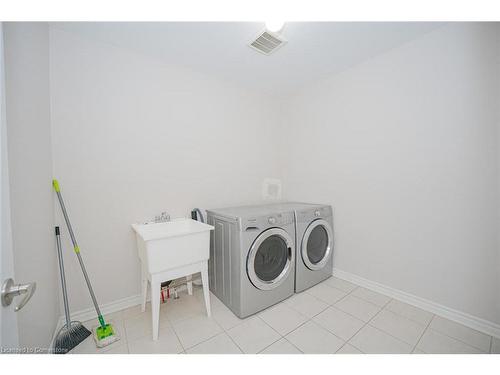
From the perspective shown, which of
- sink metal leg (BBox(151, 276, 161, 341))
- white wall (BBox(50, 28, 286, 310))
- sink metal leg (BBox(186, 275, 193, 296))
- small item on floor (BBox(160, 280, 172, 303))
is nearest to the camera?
sink metal leg (BBox(151, 276, 161, 341))

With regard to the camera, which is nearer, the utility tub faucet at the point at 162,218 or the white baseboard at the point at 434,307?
the white baseboard at the point at 434,307

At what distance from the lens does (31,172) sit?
115 centimetres

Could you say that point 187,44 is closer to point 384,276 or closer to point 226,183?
point 226,183

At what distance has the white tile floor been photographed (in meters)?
1.33

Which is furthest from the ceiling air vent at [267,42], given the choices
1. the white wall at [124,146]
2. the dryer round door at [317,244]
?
the dryer round door at [317,244]

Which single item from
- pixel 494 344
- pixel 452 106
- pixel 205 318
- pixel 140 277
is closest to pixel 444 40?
pixel 452 106

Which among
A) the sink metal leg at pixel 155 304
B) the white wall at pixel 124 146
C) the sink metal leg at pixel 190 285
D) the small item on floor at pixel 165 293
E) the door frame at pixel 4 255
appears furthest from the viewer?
the sink metal leg at pixel 190 285

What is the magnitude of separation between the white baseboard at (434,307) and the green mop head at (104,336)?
225cm

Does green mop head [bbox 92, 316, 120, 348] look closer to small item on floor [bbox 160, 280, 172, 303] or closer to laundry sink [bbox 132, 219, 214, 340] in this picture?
laundry sink [bbox 132, 219, 214, 340]

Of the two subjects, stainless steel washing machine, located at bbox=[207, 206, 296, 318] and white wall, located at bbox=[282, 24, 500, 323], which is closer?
white wall, located at bbox=[282, 24, 500, 323]

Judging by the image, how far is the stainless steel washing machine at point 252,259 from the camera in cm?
161

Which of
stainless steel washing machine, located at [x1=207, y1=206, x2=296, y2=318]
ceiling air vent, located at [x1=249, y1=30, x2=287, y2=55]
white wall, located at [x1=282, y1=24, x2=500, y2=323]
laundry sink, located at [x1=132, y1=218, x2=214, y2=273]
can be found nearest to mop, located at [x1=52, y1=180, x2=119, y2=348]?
laundry sink, located at [x1=132, y1=218, x2=214, y2=273]

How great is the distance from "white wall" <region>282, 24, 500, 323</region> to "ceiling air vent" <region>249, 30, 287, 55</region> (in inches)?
35.2

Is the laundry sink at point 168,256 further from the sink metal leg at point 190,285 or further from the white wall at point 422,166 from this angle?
the white wall at point 422,166
